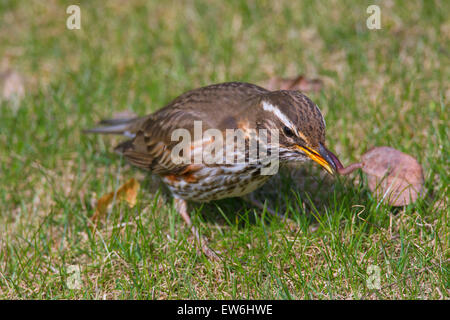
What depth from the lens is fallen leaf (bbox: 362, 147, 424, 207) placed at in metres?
4.92

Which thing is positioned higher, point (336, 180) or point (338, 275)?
point (336, 180)

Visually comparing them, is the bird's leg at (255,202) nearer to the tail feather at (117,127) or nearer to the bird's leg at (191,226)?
the bird's leg at (191,226)

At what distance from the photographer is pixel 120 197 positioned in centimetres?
562

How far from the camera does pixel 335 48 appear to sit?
7.26 meters

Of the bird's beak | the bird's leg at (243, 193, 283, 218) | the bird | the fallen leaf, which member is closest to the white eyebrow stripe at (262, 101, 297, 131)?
the bird

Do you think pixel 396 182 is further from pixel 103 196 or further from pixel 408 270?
pixel 103 196

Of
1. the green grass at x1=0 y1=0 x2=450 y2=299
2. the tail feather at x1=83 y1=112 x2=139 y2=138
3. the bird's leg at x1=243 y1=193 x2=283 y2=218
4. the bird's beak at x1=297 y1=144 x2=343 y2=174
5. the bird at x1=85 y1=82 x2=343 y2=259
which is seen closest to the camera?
the bird's beak at x1=297 y1=144 x2=343 y2=174

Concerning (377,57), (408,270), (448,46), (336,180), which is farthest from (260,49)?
(408,270)

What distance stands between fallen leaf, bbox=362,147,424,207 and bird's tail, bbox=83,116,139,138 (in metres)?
2.43

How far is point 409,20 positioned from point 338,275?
13.3 feet

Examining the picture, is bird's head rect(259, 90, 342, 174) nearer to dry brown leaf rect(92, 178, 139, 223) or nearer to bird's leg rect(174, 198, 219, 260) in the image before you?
bird's leg rect(174, 198, 219, 260)
